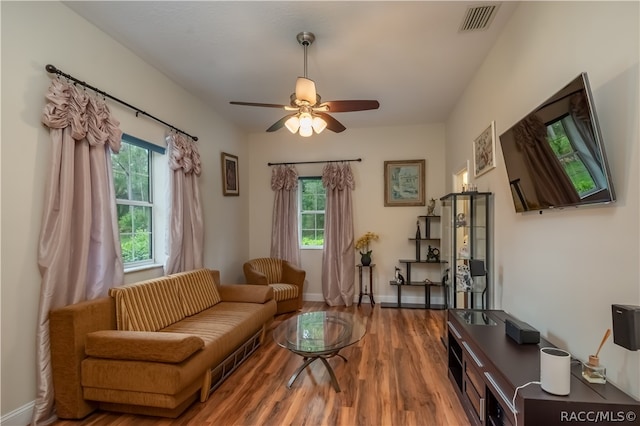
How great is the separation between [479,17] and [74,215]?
3420 millimetres

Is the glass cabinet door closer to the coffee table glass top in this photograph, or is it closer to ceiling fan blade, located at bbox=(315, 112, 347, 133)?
the coffee table glass top

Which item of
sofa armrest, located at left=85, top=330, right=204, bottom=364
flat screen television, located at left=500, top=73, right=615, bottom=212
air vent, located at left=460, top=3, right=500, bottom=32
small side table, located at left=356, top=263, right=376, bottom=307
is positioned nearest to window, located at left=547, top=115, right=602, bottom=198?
flat screen television, located at left=500, top=73, right=615, bottom=212

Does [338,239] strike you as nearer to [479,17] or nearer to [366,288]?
[366,288]

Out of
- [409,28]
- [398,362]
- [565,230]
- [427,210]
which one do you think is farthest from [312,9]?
[427,210]

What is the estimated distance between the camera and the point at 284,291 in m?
4.50

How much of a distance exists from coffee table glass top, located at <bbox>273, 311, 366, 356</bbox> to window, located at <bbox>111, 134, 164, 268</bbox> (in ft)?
5.40

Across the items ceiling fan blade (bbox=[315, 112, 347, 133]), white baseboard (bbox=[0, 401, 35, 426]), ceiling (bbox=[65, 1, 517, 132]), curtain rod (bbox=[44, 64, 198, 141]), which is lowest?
white baseboard (bbox=[0, 401, 35, 426])

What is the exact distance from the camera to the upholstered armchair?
4461mm

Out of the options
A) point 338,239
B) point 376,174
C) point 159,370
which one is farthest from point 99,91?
point 376,174

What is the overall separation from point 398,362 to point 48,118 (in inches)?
135

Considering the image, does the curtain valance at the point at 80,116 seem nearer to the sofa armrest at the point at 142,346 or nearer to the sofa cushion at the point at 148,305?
the sofa cushion at the point at 148,305

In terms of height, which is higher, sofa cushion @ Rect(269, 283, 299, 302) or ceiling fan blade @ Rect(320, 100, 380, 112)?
ceiling fan blade @ Rect(320, 100, 380, 112)

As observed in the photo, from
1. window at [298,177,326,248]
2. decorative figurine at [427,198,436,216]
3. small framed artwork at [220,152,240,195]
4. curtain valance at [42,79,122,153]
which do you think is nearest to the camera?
curtain valance at [42,79,122,153]

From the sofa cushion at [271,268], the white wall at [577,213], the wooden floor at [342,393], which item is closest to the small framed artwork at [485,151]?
the white wall at [577,213]
